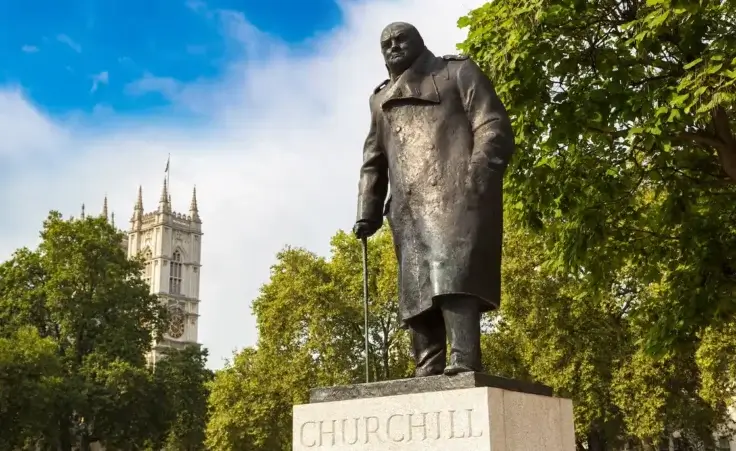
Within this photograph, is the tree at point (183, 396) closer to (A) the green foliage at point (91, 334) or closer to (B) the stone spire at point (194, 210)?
(A) the green foliage at point (91, 334)

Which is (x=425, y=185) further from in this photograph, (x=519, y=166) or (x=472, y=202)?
(x=519, y=166)

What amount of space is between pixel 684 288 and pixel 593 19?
3973 mm

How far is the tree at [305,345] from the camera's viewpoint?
33.0 metres

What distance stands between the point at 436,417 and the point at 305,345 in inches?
1123

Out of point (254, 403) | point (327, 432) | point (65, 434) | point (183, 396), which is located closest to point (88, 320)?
point (65, 434)

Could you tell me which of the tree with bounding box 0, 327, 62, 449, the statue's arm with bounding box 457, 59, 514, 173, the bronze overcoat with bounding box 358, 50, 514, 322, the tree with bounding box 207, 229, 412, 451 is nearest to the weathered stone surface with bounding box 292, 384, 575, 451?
the bronze overcoat with bounding box 358, 50, 514, 322

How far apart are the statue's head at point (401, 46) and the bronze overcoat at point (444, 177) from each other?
7 cm

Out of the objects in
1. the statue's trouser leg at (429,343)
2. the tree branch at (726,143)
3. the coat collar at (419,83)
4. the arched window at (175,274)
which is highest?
the arched window at (175,274)

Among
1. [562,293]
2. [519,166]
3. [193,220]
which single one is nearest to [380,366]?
[562,293]

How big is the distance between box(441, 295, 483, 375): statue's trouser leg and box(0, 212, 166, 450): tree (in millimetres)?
36592

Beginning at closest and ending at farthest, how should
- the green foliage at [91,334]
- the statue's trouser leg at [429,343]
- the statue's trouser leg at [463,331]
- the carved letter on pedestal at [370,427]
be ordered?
the carved letter on pedestal at [370,427] → the statue's trouser leg at [463,331] → the statue's trouser leg at [429,343] → the green foliage at [91,334]

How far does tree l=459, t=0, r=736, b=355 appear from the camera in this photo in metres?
11.1

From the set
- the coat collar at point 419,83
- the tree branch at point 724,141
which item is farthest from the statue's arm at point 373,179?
the tree branch at point 724,141

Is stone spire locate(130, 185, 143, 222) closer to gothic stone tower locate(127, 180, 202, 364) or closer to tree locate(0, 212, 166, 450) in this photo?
gothic stone tower locate(127, 180, 202, 364)
